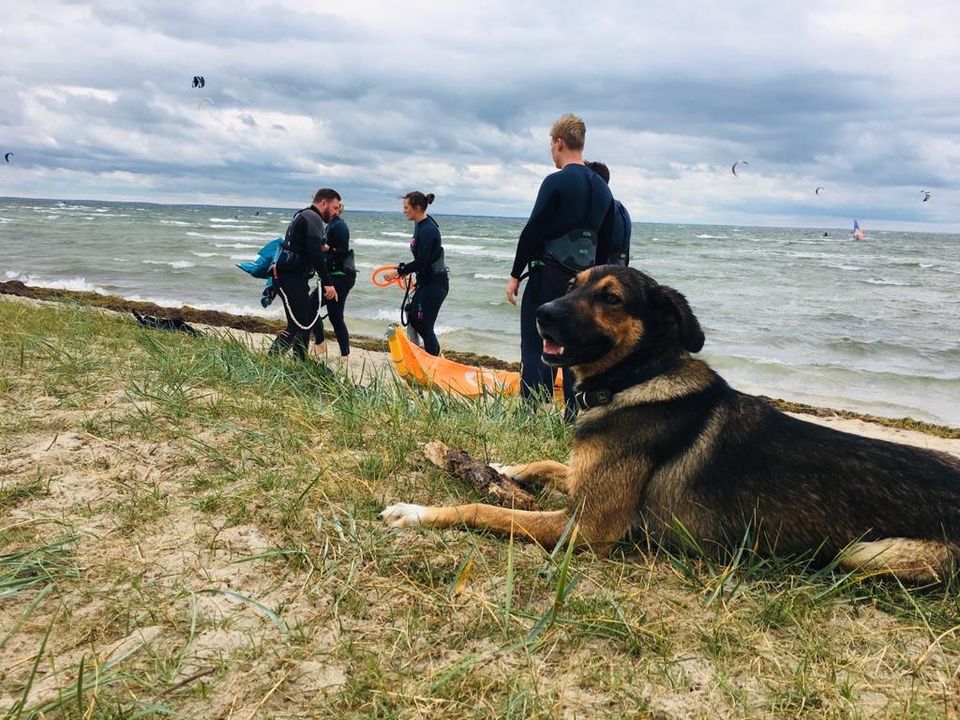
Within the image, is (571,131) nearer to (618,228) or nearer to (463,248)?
(618,228)

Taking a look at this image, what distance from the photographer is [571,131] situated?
5.77 m

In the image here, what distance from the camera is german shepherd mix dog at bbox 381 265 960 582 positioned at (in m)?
2.70

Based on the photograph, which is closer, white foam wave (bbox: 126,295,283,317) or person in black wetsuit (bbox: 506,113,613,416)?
person in black wetsuit (bbox: 506,113,613,416)

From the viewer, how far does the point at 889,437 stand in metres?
9.23

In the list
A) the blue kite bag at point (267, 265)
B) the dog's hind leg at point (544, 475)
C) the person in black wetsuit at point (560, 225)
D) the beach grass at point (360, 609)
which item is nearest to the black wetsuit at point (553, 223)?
the person in black wetsuit at point (560, 225)

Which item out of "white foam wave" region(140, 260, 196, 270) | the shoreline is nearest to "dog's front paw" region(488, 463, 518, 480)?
the shoreline

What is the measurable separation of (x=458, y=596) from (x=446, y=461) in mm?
1019

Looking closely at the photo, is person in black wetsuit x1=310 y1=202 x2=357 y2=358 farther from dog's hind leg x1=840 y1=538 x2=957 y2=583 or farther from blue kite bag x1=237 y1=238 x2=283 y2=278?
dog's hind leg x1=840 y1=538 x2=957 y2=583

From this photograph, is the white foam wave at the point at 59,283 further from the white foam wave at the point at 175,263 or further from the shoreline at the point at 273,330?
the white foam wave at the point at 175,263

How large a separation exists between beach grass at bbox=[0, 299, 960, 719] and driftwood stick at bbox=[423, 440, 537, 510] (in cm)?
8

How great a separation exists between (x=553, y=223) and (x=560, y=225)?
0.06m

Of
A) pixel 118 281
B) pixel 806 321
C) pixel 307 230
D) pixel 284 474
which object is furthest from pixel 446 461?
pixel 118 281

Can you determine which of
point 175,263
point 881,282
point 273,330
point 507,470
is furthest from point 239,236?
point 507,470

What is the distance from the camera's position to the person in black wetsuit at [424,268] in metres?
9.14
